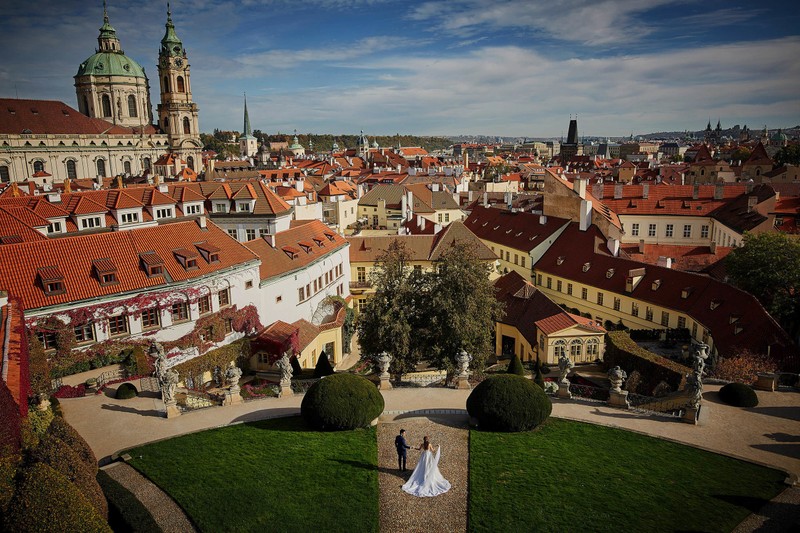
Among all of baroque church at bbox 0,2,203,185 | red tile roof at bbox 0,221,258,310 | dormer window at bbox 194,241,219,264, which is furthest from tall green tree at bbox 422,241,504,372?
baroque church at bbox 0,2,203,185

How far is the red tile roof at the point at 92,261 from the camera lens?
25188 mm

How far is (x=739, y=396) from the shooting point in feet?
73.1

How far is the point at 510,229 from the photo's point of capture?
5572cm

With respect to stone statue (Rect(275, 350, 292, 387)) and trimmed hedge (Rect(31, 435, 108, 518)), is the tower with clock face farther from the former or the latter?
trimmed hedge (Rect(31, 435, 108, 518))

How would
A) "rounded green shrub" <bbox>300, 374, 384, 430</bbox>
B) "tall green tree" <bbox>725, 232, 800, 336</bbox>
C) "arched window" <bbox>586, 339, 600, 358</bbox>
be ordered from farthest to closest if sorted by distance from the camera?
1. "arched window" <bbox>586, 339, 600, 358</bbox>
2. "tall green tree" <bbox>725, 232, 800, 336</bbox>
3. "rounded green shrub" <bbox>300, 374, 384, 430</bbox>

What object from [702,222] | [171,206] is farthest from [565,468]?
[702,222]

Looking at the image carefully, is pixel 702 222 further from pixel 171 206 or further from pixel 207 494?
pixel 207 494

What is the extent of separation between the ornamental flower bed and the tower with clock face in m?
107

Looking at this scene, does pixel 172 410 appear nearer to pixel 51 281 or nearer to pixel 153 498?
pixel 153 498

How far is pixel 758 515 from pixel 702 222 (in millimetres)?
50552

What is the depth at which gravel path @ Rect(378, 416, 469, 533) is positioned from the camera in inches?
571

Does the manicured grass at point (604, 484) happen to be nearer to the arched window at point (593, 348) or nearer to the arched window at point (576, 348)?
the arched window at point (576, 348)

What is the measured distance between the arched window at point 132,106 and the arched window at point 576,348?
12133 centimetres

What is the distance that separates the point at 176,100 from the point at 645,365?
122 m
